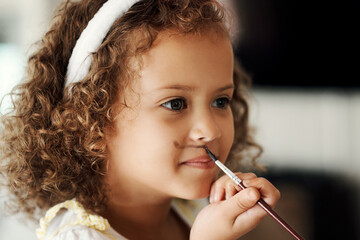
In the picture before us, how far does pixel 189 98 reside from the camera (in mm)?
733

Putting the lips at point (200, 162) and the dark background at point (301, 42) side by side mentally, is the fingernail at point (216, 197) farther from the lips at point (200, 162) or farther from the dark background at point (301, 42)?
the dark background at point (301, 42)

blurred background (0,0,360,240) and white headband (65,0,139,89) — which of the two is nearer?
white headband (65,0,139,89)

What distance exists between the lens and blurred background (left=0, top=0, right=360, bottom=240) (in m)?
1.74

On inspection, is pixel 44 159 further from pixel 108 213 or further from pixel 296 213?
pixel 296 213

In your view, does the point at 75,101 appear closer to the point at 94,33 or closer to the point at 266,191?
the point at 94,33

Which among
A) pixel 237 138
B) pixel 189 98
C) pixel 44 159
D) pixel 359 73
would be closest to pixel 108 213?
pixel 44 159

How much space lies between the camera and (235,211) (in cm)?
69

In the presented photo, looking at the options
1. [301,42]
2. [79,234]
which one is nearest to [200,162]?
[79,234]

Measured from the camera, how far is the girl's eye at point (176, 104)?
735 millimetres

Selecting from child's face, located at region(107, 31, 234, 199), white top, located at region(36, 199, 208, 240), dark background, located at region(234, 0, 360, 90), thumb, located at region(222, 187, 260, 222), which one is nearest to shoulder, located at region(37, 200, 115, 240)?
white top, located at region(36, 199, 208, 240)

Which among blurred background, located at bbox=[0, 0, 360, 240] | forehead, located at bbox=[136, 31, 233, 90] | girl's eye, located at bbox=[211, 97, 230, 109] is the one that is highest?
forehead, located at bbox=[136, 31, 233, 90]

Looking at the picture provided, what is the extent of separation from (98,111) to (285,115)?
1.33m

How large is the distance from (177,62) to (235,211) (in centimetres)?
27

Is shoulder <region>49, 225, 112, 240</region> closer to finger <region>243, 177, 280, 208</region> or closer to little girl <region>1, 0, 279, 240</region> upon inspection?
A: little girl <region>1, 0, 279, 240</region>
